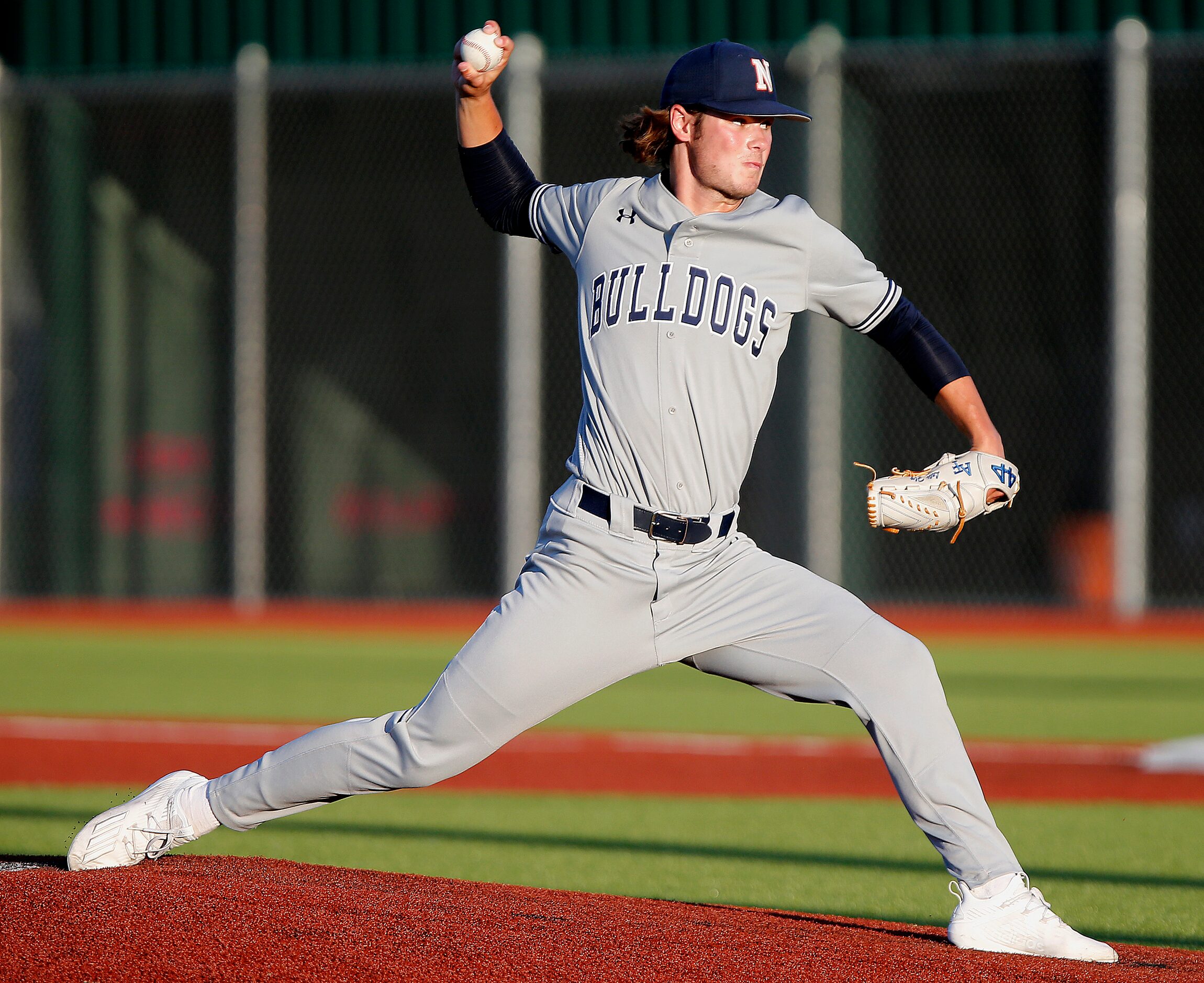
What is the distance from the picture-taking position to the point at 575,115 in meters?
14.2

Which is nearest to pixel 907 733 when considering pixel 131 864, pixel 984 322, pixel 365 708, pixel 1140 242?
pixel 131 864

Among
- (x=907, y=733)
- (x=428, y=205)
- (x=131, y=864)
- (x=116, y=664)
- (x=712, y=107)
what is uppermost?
(x=428, y=205)

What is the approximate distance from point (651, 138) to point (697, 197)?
220mm

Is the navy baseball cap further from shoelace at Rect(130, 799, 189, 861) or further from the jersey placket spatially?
shoelace at Rect(130, 799, 189, 861)

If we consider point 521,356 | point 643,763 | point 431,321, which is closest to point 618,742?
point 643,763

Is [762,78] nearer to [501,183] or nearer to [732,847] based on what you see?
[501,183]

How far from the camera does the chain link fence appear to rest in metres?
12.9

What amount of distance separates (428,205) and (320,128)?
1290mm

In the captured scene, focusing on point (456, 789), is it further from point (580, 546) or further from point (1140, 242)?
point (1140, 242)

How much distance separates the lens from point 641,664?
315 cm

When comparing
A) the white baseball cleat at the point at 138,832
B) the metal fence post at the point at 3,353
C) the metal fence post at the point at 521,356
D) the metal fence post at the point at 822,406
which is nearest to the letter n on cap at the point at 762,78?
the white baseball cleat at the point at 138,832

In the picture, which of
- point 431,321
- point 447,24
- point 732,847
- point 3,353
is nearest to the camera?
point 732,847

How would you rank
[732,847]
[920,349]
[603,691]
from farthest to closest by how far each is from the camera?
[603,691], [732,847], [920,349]

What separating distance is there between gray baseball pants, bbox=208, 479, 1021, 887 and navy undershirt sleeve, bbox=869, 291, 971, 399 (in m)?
0.54
